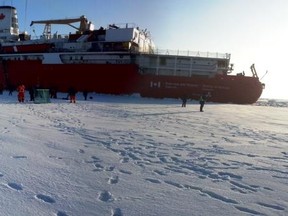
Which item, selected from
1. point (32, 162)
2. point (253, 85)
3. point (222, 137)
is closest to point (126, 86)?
point (253, 85)

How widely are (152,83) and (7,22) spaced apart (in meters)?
25.1

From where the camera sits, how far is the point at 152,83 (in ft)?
100

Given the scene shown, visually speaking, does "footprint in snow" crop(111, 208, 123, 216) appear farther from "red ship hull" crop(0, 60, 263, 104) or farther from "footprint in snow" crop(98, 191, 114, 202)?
"red ship hull" crop(0, 60, 263, 104)

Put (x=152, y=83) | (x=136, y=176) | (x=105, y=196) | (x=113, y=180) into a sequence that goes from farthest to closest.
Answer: (x=152, y=83) < (x=136, y=176) < (x=113, y=180) < (x=105, y=196)

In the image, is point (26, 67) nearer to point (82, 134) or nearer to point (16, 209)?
point (82, 134)

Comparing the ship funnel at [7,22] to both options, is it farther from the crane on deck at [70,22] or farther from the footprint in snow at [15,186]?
the footprint in snow at [15,186]

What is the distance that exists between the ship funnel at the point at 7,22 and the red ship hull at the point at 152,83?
43.9 feet

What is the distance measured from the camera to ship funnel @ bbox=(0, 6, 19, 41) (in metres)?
42.4

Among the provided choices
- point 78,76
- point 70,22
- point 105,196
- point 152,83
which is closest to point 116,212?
point 105,196

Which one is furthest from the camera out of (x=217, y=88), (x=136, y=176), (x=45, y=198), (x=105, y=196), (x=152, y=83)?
(x=152, y=83)

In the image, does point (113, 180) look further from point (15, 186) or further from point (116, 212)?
point (15, 186)

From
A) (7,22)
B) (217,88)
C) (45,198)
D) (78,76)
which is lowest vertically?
(45,198)

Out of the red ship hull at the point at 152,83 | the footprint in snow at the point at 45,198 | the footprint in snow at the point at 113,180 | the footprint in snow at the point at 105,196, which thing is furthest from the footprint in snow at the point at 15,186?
the red ship hull at the point at 152,83

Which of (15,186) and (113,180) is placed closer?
(15,186)
